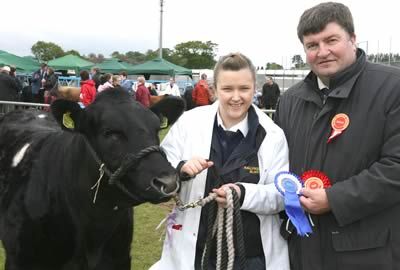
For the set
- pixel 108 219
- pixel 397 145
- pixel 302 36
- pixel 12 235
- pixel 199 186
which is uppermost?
pixel 302 36

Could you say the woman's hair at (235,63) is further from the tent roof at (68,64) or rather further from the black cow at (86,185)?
the tent roof at (68,64)

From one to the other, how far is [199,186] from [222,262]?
0.44 meters

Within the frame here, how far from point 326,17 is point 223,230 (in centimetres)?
126

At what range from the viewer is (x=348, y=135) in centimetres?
223

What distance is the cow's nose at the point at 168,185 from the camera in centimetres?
218

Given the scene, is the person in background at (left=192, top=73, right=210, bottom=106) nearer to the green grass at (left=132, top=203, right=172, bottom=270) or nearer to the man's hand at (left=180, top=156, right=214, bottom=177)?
the green grass at (left=132, top=203, right=172, bottom=270)

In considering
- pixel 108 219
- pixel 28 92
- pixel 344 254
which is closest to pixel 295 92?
pixel 344 254

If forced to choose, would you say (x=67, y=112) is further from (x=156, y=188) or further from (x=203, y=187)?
(x=203, y=187)

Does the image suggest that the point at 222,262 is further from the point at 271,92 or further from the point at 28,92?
the point at 271,92

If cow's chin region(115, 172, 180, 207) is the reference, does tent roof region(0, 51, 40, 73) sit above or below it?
above

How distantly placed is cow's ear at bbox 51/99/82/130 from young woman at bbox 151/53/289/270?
2.09ft

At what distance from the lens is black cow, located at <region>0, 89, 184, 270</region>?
2.39 m

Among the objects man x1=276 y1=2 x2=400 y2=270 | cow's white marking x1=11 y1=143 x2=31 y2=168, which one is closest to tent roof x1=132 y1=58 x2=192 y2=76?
cow's white marking x1=11 y1=143 x2=31 y2=168

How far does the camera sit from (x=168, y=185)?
2182mm
